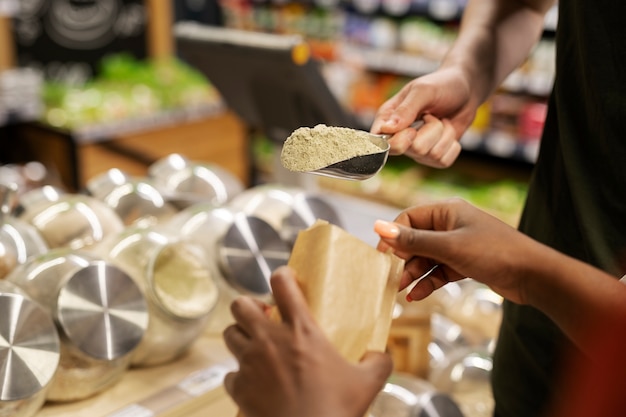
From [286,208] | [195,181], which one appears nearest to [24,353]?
[286,208]

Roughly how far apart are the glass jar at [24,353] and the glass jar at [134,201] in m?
0.50

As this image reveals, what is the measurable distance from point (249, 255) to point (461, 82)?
523mm

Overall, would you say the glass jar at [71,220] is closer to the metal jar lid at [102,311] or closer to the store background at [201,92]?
the metal jar lid at [102,311]

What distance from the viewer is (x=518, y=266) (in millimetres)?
761

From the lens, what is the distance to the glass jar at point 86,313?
1.11 meters

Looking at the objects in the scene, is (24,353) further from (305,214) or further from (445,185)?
(445,185)

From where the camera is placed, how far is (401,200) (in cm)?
420

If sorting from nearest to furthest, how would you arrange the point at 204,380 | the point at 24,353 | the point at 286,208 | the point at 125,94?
the point at 24,353 → the point at 204,380 → the point at 286,208 → the point at 125,94

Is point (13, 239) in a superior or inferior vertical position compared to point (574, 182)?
inferior

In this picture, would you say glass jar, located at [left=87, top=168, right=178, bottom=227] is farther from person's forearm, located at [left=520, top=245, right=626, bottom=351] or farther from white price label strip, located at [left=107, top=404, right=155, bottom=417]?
person's forearm, located at [left=520, top=245, right=626, bottom=351]

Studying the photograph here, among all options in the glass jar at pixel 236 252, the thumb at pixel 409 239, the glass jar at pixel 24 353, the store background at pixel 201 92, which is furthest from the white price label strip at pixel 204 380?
the store background at pixel 201 92

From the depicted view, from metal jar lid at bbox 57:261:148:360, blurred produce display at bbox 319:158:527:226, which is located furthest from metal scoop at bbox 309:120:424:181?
blurred produce display at bbox 319:158:527:226

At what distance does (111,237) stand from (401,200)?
2999 millimetres

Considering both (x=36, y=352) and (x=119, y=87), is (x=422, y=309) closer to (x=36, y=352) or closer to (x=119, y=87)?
(x=36, y=352)
